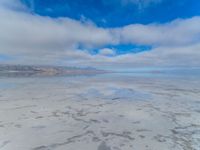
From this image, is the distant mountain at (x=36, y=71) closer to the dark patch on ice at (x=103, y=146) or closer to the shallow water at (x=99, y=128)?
the shallow water at (x=99, y=128)

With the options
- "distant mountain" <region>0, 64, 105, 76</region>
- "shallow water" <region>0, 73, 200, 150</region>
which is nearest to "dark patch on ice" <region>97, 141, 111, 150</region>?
"shallow water" <region>0, 73, 200, 150</region>

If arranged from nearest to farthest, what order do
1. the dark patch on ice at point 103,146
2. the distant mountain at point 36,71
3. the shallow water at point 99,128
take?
1. the dark patch on ice at point 103,146
2. the shallow water at point 99,128
3. the distant mountain at point 36,71

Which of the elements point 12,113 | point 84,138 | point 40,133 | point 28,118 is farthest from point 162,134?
point 12,113

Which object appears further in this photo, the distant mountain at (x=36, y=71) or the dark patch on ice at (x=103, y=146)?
the distant mountain at (x=36, y=71)

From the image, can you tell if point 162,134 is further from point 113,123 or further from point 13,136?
point 13,136

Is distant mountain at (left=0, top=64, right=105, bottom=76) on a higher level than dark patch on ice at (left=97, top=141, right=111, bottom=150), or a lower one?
higher

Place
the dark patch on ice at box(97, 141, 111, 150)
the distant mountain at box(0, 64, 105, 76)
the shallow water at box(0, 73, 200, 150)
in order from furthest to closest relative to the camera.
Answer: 1. the distant mountain at box(0, 64, 105, 76)
2. the shallow water at box(0, 73, 200, 150)
3. the dark patch on ice at box(97, 141, 111, 150)

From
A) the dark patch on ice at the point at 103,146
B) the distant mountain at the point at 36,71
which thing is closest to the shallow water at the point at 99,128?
the dark patch on ice at the point at 103,146

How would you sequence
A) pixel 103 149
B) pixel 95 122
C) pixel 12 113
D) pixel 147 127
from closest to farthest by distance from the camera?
pixel 103 149 → pixel 147 127 → pixel 95 122 → pixel 12 113

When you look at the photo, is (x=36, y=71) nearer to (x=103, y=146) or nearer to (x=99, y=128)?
(x=99, y=128)

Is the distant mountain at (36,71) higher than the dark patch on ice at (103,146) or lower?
higher

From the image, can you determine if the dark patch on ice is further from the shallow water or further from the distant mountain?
the distant mountain
